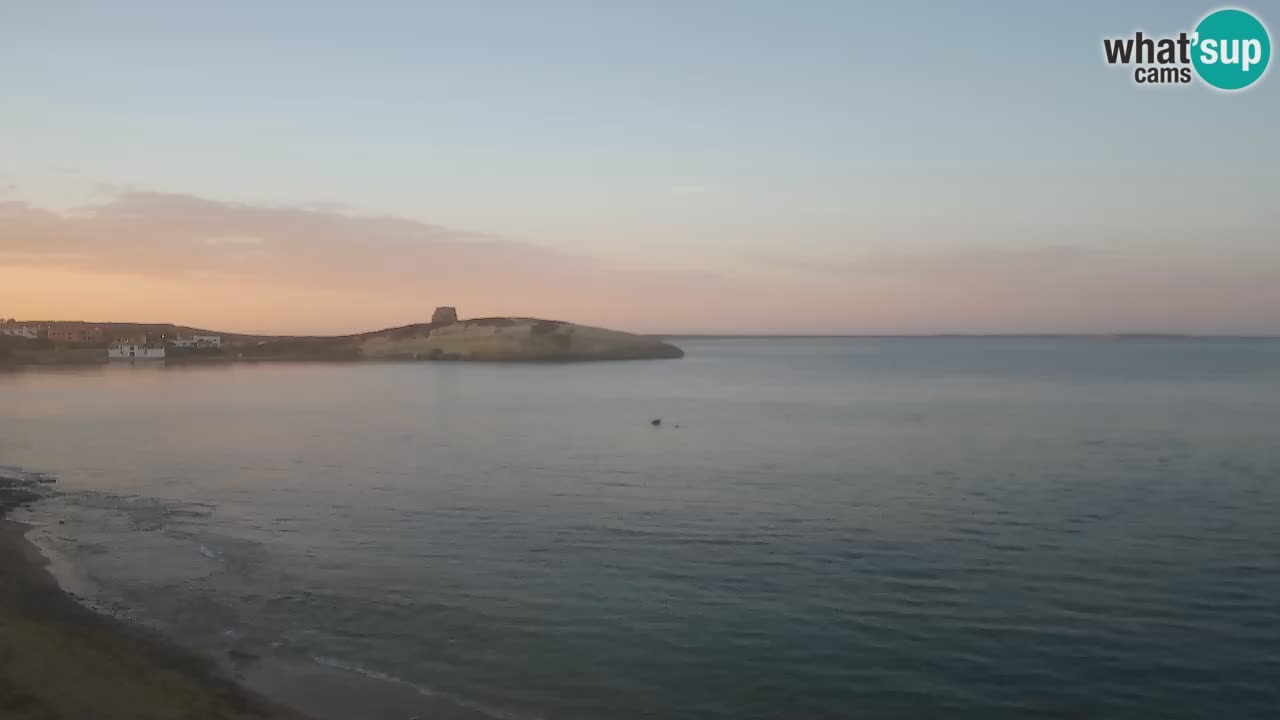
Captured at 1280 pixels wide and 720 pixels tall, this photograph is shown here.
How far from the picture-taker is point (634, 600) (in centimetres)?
1873

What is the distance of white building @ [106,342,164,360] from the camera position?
6417 inches

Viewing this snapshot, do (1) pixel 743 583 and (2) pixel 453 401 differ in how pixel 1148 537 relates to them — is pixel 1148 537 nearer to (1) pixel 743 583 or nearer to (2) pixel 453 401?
(1) pixel 743 583

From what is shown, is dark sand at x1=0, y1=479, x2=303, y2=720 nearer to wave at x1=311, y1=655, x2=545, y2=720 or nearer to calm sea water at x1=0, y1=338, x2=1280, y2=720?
calm sea water at x1=0, y1=338, x2=1280, y2=720

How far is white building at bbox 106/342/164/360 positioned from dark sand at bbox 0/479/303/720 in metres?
167

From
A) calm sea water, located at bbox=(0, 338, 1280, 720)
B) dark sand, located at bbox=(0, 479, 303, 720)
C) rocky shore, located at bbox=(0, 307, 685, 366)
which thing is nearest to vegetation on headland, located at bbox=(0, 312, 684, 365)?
rocky shore, located at bbox=(0, 307, 685, 366)

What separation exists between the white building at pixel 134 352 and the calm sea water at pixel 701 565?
127110 millimetres

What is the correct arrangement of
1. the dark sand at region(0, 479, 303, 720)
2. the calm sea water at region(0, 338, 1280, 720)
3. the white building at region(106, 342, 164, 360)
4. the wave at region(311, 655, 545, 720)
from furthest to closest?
1. the white building at region(106, 342, 164, 360)
2. the calm sea water at region(0, 338, 1280, 720)
3. the wave at region(311, 655, 545, 720)
4. the dark sand at region(0, 479, 303, 720)

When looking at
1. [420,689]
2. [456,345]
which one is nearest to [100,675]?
[420,689]

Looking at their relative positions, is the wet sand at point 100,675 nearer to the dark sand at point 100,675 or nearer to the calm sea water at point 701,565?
the dark sand at point 100,675

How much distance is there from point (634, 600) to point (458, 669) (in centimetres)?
470

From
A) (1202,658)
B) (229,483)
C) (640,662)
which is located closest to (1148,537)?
(1202,658)

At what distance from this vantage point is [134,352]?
544ft

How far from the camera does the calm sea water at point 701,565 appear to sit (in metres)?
14.4

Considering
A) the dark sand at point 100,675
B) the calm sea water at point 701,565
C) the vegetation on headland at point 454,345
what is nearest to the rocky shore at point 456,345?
the vegetation on headland at point 454,345
